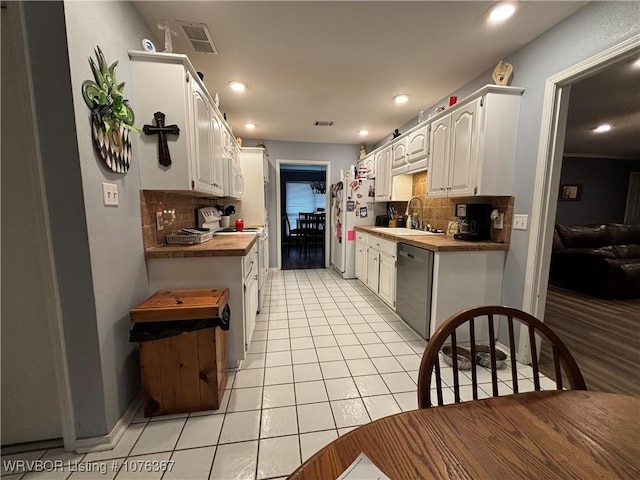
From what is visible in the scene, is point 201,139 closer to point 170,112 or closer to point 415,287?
point 170,112

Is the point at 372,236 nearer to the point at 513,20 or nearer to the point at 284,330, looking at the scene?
the point at 284,330

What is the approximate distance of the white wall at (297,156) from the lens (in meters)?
4.96

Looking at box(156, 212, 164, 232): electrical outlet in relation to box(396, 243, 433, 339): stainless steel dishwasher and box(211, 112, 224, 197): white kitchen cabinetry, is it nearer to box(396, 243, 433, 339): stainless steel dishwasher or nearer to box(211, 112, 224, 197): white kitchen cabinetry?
box(211, 112, 224, 197): white kitchen cabinetry

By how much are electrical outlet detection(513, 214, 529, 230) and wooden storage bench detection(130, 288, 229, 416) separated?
7.54 feet

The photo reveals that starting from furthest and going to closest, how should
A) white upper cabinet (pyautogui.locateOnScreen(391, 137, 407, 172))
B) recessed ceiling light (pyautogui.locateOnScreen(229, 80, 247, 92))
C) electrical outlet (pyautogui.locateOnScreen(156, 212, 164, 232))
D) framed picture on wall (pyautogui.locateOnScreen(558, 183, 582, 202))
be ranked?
framed picture on wall (pyautogui.locateOnScreen(558, 183, 582, 202)) → white upper cabinet (pyautogui.locateOnScreen(391, 137, 407, 172)) → recessed ceiling light (pyautogui.locateOnScreen(229, 80, 247, 92)) → electrical outlet (pyautogui.locateOnScreen(156, 212, 164, 232))

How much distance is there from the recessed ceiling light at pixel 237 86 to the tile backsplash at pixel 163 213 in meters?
1.25

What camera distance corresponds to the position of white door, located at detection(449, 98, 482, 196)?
7.20ft

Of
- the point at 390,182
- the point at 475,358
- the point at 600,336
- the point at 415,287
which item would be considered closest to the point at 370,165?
the point at 390,182

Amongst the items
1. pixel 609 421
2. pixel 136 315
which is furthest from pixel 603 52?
pixel 136 315

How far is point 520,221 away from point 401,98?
73.9 inches

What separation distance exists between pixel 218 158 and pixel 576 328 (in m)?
3.91

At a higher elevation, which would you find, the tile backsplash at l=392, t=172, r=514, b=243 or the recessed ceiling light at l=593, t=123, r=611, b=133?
the recessed ceiling light at l=593, t=123, r=611, b=133

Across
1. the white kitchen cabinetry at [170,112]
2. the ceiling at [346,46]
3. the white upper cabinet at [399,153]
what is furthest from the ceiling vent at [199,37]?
the white upper cabinet at [399,153]

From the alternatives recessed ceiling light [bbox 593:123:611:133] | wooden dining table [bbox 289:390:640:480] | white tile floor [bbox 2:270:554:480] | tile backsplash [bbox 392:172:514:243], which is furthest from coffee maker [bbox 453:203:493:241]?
recessed ceiling light [bbox 593:123:611:133]
